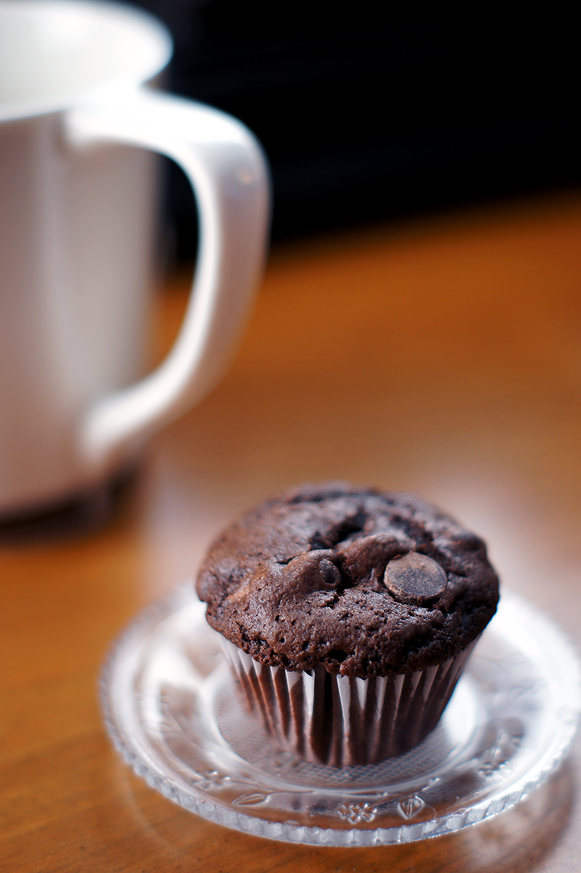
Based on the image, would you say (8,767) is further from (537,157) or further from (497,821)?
(537,157)

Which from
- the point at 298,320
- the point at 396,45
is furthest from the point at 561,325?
the point at 396,45

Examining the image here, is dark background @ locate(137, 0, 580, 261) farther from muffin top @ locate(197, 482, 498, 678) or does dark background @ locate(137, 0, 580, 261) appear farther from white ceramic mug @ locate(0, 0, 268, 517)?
muffin top @ locate(197, 482, 498, 678)

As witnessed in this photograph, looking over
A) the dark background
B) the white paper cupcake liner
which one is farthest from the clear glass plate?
the dark background

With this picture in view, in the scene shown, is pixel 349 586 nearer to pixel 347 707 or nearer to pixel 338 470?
pixel 347 707

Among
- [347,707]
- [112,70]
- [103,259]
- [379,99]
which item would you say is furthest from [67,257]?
[379,99]

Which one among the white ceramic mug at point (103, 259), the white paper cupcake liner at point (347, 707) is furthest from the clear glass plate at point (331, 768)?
the white ceramic mug at point (103, 259)

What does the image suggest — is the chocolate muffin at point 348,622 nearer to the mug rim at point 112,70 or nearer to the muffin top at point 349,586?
the muffin top at point 349,586
